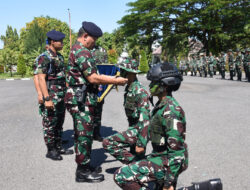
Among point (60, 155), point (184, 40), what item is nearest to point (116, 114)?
point (60, 155)

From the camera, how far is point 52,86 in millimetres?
4684

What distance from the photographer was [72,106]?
3.76 m

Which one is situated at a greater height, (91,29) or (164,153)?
(91,29)

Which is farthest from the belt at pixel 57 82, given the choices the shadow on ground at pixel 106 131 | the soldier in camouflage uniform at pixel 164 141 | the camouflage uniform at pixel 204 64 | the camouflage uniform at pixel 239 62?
the camouflage uniform at pixel 204 64

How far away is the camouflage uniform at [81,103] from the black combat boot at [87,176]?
0.33ft

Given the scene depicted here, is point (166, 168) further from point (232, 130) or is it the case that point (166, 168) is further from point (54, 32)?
point (232, 130)

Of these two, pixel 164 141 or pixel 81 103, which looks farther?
pixel 81 103

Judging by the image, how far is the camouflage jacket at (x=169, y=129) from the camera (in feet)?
8.11

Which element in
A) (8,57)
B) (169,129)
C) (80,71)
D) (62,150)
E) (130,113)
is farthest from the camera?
(8,57)

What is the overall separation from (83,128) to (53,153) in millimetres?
1338

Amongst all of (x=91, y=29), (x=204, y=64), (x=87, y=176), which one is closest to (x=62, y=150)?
(x=87, y=176)

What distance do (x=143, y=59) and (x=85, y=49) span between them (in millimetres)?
34230

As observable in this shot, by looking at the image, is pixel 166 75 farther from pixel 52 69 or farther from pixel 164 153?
pixel 52 69

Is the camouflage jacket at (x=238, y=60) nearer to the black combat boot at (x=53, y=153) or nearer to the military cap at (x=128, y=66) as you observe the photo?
the black combat boot at (x=53, y=153)
